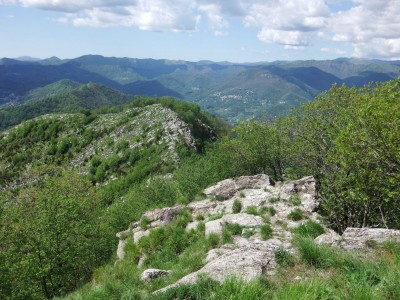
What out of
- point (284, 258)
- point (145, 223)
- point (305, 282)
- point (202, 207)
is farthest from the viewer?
point (202, 207)

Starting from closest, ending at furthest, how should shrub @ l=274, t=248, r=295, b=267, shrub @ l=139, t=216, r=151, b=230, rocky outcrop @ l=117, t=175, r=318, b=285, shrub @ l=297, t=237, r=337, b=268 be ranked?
shrub @ l=297, t=237, r=337, b=268
shrub @ l=274, t=248, r=295, b=267
rocky outcrop @ l=117, t=175, r=318, b=285
shrub @ l=139, t=216, r=151, b=230

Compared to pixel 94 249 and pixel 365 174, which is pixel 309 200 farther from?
pixel 94 249

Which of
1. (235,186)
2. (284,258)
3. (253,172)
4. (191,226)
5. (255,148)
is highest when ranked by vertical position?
(284,258)

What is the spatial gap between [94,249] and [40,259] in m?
6.86

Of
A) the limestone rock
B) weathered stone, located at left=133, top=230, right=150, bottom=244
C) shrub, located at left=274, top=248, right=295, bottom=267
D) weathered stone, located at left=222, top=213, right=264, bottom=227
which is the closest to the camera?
shrub, located at left=274, top=248, right=295, bottom=267

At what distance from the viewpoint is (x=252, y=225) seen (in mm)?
19828

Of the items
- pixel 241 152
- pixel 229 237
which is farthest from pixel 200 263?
pixel 241 152

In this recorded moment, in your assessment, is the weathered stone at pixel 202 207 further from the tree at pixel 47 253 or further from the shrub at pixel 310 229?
the tree at pixel 47 253

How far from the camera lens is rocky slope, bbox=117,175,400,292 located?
428 inches

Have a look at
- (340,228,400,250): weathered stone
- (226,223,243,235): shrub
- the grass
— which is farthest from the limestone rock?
the grass

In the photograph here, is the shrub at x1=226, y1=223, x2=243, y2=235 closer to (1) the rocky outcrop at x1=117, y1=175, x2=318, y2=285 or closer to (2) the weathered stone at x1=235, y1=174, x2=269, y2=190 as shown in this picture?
(1) the rocky outcrop at x1=117, y1=175, x2=318, y2=285

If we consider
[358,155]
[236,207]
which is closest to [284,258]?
[358,155]

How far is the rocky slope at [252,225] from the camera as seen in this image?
10.9 metres

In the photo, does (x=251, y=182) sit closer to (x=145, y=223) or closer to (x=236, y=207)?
(x=236, y=207)
